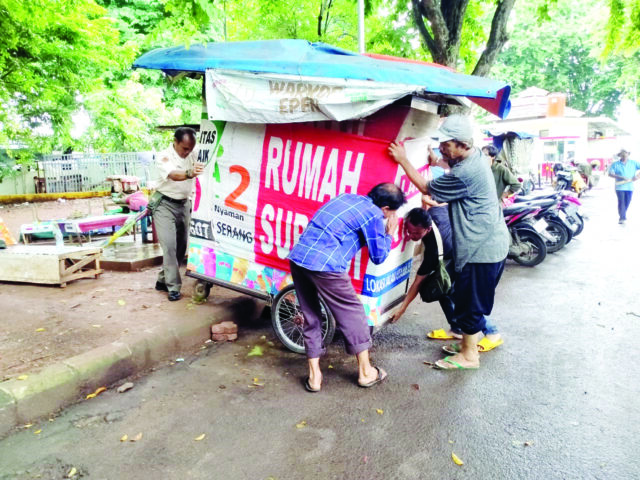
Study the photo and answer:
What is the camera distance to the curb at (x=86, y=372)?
300 centimetres

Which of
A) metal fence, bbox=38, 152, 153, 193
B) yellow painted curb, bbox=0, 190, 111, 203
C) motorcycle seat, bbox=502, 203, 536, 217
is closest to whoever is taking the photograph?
motorcycle seat, bbox=502, 203, 536, 217

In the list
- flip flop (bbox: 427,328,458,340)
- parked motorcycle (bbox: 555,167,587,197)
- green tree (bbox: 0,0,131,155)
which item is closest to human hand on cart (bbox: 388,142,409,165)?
flip flop (bbox: 427,328,458,340)

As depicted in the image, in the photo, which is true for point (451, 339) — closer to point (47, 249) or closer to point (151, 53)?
point (151, 53)

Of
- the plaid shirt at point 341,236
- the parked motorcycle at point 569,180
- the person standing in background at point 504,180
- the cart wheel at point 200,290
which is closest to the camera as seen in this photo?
the plaid shirt at point 341,236

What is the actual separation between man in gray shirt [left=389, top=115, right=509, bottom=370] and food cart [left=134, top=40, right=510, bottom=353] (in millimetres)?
262

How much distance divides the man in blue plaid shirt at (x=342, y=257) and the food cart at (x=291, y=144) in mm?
355

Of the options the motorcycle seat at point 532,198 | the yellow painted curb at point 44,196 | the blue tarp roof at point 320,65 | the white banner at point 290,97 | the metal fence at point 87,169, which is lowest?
the yellow painted curb at point 44,196

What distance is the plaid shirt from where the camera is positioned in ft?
10.8

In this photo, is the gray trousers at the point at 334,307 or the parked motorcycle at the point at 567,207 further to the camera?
the parked motorcycle at the point at 567,207

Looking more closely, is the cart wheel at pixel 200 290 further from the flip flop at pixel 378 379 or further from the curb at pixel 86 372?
the flip flop at pixel 378 379

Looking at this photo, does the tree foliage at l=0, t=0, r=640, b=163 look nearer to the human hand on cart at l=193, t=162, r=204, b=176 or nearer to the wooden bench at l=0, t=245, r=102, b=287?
the human hand on cart at l=193, t=162, r=204, b=176

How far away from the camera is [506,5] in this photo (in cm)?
790

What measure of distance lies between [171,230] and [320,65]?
2.41m

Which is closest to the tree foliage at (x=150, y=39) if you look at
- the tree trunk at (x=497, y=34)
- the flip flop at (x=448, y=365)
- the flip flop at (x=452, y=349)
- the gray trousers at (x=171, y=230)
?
the tree trunk at (x=497, y=34)
